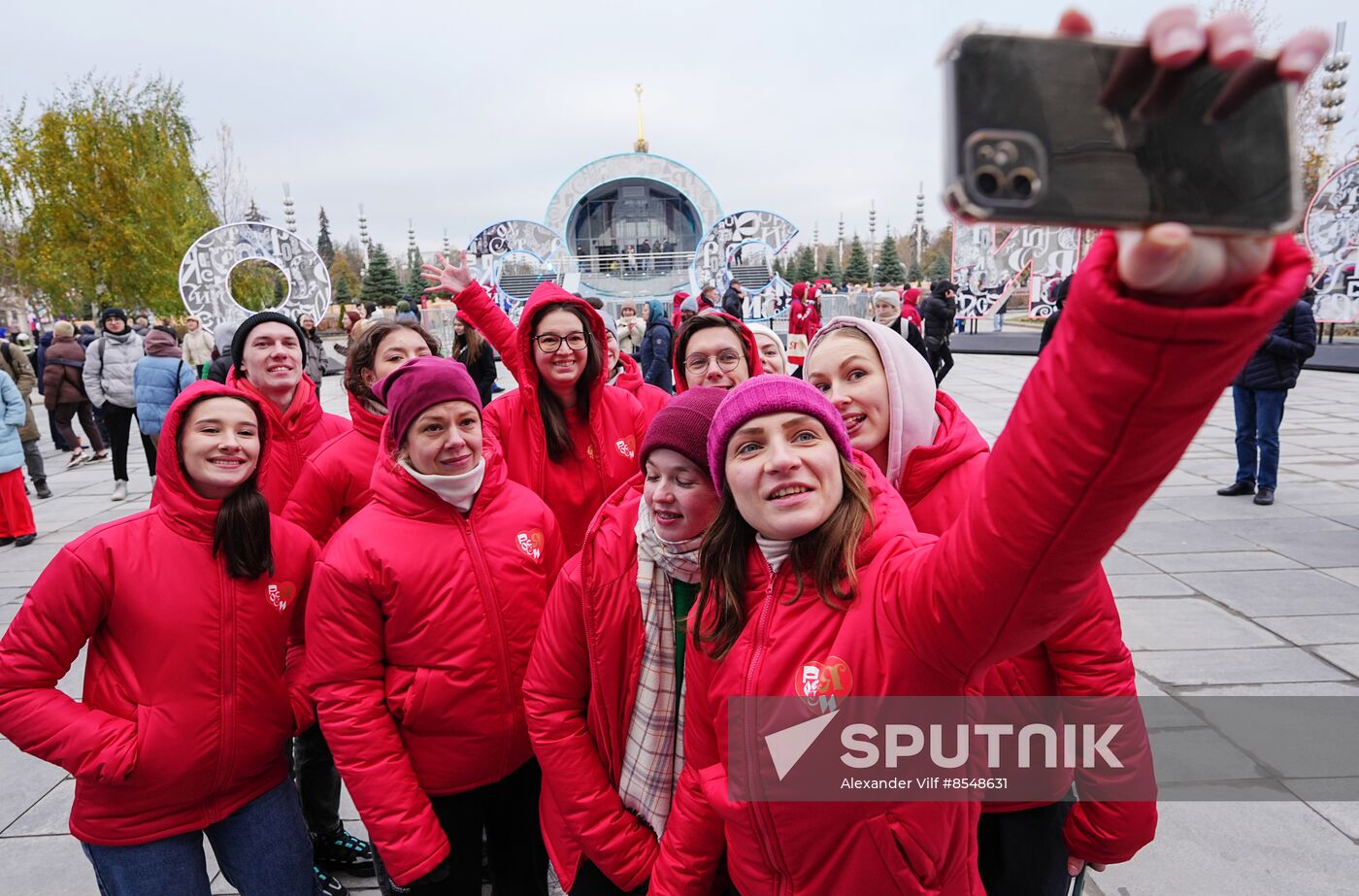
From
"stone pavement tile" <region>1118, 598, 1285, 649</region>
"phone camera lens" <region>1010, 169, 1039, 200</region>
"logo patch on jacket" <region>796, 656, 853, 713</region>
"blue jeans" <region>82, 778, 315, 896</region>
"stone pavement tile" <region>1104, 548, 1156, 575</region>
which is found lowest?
"stone pavement tile" <region>1104, 548, 1156, 575</region>

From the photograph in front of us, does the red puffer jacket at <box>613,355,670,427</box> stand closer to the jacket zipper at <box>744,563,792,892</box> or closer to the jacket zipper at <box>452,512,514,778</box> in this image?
the jacket zipper at <box>452,512,514,778</box>

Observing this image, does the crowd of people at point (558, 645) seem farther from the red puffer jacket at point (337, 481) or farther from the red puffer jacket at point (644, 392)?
the red puffer jacket at point (644, 392)

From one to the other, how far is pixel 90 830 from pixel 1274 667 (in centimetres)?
488

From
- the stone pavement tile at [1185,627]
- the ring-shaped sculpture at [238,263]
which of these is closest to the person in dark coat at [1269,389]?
the stone pavement tile at [1185,627]

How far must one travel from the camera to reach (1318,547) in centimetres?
560

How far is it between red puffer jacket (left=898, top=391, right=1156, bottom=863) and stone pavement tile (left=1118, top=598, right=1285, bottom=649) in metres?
2.55

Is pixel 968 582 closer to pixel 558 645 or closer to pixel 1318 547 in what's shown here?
pixel 558 645

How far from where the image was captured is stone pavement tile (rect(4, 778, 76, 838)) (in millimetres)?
3062

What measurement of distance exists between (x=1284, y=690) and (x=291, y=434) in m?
4.74

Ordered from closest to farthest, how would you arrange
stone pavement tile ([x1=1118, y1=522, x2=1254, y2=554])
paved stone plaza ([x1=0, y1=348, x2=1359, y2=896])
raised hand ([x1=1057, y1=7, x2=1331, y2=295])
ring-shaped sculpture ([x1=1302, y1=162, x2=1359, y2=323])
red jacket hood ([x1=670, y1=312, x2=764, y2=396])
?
raised hand ([x1=1057, y1=7, x2=1331, y2=295]) < paved stone plaza ([x1=0, y1=348, x2=1359, y2=896]) < red jacket hood ([x1=670, y1=312, x2=764, y2=396]) < stone pavement tile ([x1=1118, y1=522, x2=1254, y2=554]) < ring-shaped sculpture ([x1=1302, y1=162, x2=1359, y2=323])

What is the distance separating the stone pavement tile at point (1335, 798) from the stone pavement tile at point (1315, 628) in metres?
1.44

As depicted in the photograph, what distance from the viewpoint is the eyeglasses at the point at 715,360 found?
10.5 feet

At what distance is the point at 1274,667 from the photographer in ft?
12.6

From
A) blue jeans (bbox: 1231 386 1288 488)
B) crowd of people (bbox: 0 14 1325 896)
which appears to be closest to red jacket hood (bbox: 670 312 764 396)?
crowd of people (bbox: 0 14 1325 896)
